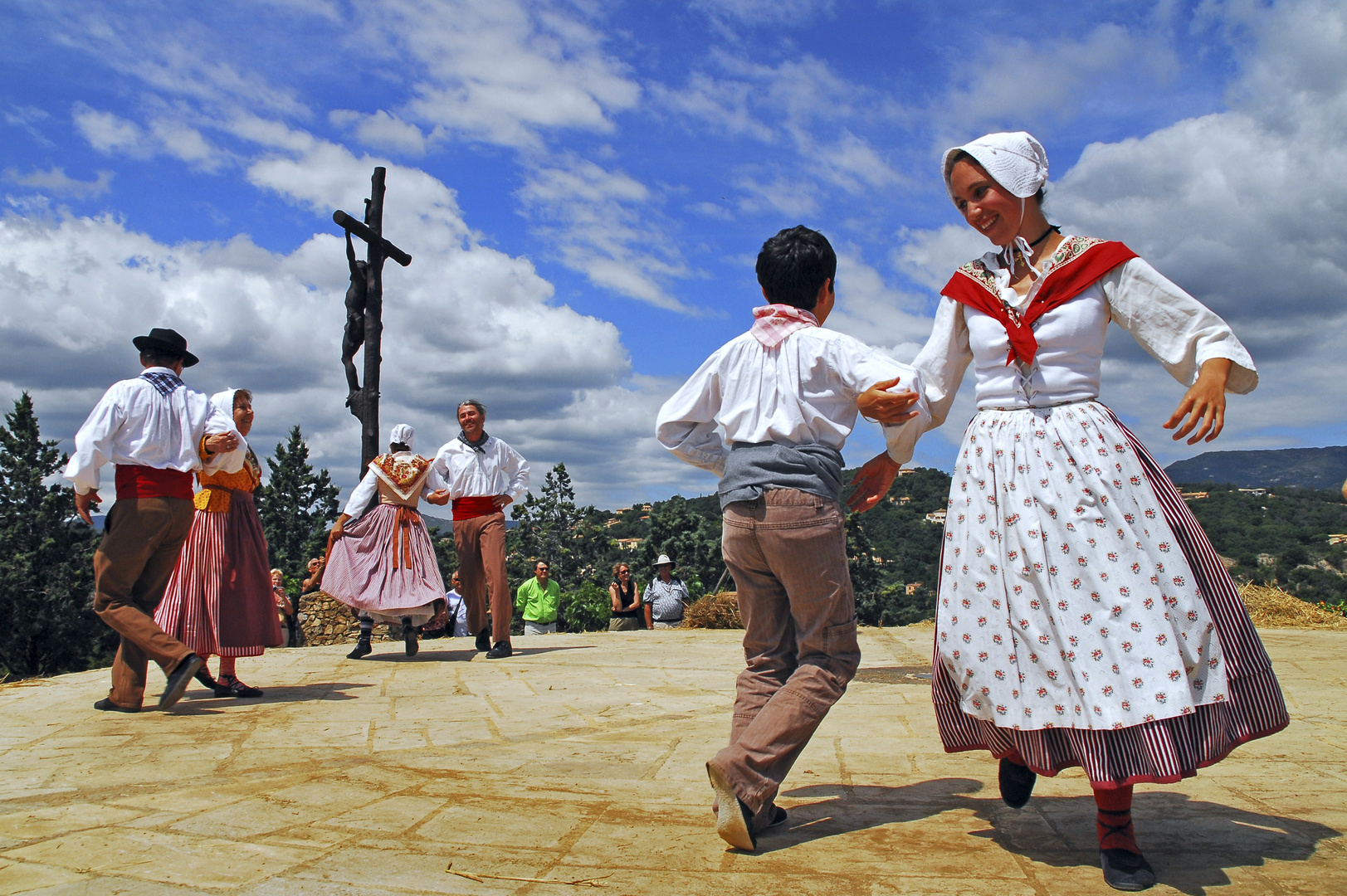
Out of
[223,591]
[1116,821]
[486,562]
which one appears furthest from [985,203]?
[486,562]

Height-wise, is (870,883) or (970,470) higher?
(970,470)

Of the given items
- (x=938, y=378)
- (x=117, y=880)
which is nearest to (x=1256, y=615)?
(x=938, y=378)

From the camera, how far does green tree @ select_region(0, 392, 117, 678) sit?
2641 centimetres

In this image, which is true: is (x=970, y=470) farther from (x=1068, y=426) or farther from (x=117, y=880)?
(x=117, y=880)

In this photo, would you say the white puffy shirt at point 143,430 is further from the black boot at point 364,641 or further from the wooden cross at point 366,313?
the wooden cross at point 366,313

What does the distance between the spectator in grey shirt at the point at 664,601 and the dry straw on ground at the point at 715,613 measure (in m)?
0.61

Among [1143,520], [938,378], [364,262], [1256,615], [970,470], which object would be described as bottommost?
[1256,615]

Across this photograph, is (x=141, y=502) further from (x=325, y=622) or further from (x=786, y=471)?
(x=325, y=622)

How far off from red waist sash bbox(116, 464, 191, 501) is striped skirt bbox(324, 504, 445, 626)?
2642mm

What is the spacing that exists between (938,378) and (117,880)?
7.67ft

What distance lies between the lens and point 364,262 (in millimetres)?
10906

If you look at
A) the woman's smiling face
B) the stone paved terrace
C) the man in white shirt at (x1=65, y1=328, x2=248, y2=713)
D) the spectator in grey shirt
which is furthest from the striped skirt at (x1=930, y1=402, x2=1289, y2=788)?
the spectator in grey shirt

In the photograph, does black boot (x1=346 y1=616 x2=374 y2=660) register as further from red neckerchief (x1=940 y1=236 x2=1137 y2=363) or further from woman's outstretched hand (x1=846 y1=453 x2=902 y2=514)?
red neckerchief (x1=940 y1=236 x2=1137 y2=363)

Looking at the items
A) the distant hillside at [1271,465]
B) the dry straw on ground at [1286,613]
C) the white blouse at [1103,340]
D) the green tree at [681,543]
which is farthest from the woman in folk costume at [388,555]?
the distant hillside at [1271,465]
